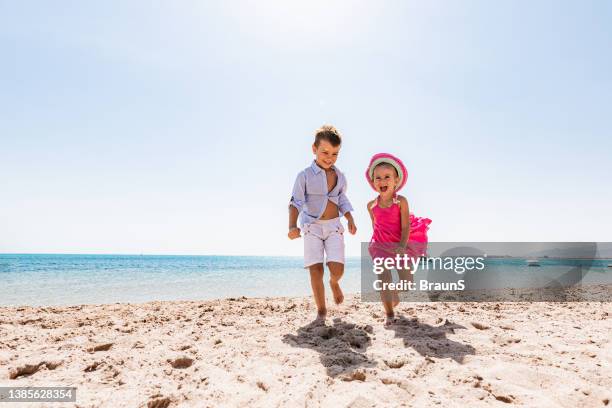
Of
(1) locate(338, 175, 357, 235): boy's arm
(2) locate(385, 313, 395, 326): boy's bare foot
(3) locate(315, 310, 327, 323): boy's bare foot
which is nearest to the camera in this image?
(2) locate(385, 313, 395, 326): boy's bare foot

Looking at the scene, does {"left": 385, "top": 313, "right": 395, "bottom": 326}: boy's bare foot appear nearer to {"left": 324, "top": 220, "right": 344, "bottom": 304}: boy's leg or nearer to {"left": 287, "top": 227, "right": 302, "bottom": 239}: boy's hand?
{"left": 324, "top": 220, "right": 344, "bottom": 304}: boy's leg

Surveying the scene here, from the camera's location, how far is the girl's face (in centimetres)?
387

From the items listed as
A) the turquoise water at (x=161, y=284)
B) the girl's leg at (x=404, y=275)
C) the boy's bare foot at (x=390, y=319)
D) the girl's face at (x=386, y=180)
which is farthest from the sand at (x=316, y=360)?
the turquoise water at (x=161, y=284)

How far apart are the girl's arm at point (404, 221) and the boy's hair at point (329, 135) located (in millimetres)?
949

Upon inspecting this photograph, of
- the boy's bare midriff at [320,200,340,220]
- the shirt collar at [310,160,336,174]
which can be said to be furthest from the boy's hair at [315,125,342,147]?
the boy's bare midriff at [320,200,340,220]

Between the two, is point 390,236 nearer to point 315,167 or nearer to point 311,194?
point 311,194

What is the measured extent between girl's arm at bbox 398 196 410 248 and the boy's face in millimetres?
869

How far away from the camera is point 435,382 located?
1.97m

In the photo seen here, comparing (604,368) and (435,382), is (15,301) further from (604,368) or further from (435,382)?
(604,368)

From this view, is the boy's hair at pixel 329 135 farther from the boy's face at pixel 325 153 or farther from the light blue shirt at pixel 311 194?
the light blue shirt at pixel 311 194

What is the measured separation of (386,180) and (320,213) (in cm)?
80

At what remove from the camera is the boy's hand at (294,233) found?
3754 millimetres

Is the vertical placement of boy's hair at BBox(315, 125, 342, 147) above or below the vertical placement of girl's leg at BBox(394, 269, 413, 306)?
above

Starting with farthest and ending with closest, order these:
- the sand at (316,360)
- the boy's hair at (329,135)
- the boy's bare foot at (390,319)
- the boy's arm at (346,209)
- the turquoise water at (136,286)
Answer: the turquoise water at (136,286) < the boy's arm at (346,209) < the boy's hair at (329,135) < the boy's bare foot at (390,319) < the sand at (316,360)
